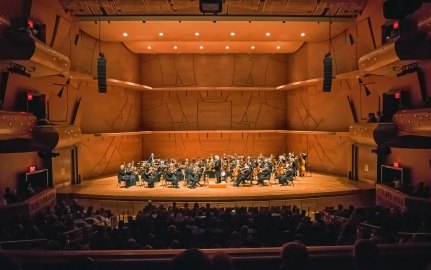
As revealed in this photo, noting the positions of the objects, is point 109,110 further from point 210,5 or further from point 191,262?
point 191,262

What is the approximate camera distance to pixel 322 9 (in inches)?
520

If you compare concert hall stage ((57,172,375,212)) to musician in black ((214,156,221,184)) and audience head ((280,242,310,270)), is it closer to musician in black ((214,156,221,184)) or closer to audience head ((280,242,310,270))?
musician in black ((214,156,221,184))

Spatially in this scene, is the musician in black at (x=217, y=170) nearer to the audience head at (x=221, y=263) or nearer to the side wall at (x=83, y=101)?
the side wall at (x=83, y=101)

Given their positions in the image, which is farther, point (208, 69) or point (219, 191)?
point (208, 69)

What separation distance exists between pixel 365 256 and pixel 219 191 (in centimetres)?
1112

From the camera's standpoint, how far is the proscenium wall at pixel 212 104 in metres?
20.3

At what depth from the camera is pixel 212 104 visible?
810 inches

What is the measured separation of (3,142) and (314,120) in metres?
13.3

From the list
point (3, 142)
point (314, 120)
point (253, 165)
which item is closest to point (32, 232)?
point (3, 142)

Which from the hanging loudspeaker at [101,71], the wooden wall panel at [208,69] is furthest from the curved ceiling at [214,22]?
the hanging loudspeaker at [101,71]

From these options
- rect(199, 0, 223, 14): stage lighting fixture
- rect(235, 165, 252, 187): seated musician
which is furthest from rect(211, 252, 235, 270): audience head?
rect(235, 165, 252, 187): seated musician

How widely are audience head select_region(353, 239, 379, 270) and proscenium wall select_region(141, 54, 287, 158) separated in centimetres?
1830

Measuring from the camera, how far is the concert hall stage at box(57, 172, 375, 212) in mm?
11930

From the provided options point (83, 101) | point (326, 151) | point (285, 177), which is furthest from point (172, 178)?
point (326, 151)
